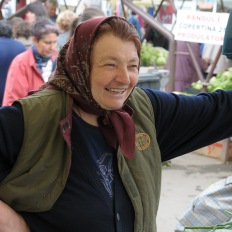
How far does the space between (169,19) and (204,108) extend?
9409 mm

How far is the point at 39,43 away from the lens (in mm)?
3924

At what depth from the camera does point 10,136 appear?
1.47 metres

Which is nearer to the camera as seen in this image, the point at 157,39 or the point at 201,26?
the point at 201,26

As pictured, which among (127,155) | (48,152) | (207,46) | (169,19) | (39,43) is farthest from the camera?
(169,19)

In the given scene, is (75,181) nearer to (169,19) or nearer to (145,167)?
(145,167)

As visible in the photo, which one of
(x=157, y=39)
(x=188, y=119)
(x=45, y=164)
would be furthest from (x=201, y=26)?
(x=157, y=39)

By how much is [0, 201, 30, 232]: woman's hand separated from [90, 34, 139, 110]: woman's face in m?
0.47

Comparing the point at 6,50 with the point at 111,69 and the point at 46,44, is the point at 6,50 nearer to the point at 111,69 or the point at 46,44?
the point at 46,44

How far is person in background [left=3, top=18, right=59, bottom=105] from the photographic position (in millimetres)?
3592

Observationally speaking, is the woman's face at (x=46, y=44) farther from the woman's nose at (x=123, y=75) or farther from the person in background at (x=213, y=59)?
the person in background at (x=213, y=59)

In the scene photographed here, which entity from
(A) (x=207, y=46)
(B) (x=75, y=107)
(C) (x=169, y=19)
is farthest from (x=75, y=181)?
(C) (x=169, y=19)

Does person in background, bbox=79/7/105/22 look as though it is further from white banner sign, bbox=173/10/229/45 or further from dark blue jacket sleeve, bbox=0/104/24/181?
dark blue jacket sleeve, bbox=0/104/24/181

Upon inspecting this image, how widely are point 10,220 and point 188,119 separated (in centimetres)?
83

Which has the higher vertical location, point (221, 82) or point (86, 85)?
point (86, 85)
